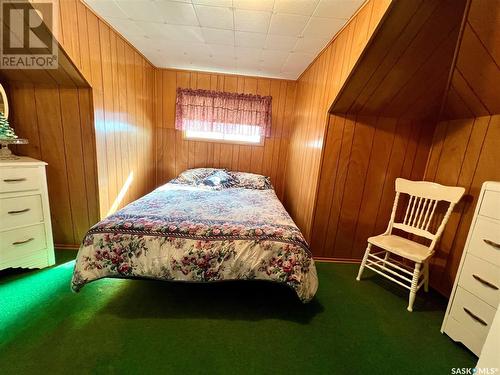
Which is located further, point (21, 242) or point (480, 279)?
point (21, 242)

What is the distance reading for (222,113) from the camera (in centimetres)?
319

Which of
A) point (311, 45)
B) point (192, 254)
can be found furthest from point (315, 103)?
point (192, 254)

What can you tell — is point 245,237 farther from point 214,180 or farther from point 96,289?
point 214,180

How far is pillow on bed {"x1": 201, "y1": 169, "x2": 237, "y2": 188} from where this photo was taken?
2838 mm

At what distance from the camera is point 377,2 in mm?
1412

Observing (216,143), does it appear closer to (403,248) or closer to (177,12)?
(177,12)

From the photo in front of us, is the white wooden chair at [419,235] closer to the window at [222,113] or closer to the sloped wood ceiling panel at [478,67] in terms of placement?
the sloped wood ceiling panel at [478,67]

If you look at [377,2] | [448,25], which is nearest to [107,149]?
[377,2]

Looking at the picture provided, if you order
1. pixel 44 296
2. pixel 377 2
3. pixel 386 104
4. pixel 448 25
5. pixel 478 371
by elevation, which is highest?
pixel 377 2

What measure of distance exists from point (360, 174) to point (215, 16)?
195 cm

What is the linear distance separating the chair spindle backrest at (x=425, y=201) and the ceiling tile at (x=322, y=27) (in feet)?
4.83

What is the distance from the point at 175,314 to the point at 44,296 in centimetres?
97

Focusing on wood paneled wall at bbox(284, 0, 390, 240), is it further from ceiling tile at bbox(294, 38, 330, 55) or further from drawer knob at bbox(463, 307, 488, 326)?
drawer knob at bbox(463, 307, 488, 326)

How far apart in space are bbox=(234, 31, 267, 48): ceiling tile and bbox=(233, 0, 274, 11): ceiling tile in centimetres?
35
